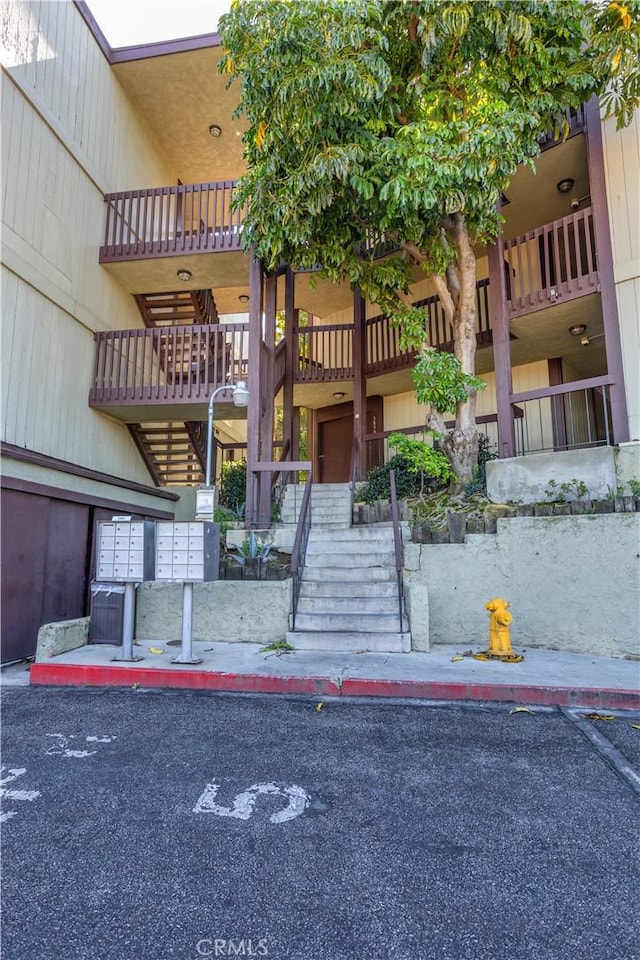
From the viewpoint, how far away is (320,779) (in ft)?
9.57

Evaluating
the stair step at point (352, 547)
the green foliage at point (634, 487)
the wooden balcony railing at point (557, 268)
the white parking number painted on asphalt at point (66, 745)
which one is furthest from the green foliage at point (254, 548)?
the wooden balcony railing at point (557, 268)

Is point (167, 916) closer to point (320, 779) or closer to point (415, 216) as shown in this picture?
point (320, 779)

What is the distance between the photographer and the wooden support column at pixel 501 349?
8.49 metres

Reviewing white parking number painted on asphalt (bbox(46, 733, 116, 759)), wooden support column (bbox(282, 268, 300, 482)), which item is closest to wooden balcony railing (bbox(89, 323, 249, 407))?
wooden support column (bbox(282, 268, 300, 482))

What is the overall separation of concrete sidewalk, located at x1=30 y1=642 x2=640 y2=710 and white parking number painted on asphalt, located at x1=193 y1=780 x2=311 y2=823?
1.80 meters

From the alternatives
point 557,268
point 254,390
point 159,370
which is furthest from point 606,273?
point 159,370

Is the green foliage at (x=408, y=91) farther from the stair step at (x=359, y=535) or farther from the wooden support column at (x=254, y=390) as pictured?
the stair step at (x=359, y=535)

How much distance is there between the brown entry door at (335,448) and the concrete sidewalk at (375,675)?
799 cm

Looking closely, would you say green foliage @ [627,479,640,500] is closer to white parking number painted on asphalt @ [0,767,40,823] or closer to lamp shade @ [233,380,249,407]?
lamp shade @ [233,380,249,407]

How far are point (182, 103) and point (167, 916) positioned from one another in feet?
44.6

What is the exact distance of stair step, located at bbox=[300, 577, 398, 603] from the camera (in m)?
6.25

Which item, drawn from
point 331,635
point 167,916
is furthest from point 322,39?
point 167,916

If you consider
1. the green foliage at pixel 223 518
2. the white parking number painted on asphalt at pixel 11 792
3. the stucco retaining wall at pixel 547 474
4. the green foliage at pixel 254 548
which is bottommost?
the white parking number painted on asphalt at pixel 11 792

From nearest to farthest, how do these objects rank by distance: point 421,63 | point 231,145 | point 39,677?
point 39,677
point 421,63
point 231,145
